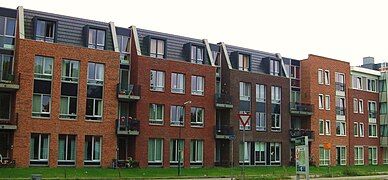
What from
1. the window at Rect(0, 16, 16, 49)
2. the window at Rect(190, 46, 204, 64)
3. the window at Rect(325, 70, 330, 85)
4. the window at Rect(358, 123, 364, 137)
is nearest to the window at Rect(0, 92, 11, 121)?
the window at Rect(0, 16, 16, 49)

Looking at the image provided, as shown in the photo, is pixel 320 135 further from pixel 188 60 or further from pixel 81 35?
pixel 81 35

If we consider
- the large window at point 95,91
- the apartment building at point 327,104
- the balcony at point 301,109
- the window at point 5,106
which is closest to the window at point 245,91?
the balcony at point 301,109

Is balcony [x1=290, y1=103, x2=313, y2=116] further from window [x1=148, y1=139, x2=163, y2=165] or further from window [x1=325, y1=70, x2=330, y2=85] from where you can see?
window [x1=148, y1=139, x2=163, y2=165]

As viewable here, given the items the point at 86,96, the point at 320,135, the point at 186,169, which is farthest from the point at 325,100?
the point at 86,96

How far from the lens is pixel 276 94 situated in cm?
5747

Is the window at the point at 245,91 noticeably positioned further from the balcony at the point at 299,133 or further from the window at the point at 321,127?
the window at the point at 321,127

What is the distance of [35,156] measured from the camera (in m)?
41.2

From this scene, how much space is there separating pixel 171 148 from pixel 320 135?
20.9m

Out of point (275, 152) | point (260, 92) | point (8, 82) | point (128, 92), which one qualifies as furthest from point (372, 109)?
point (8, 82)

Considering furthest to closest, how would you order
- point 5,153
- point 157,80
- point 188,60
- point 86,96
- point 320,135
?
point 320,135 < point 188,60 < point 157,80 < point 86,96 < point 5,153

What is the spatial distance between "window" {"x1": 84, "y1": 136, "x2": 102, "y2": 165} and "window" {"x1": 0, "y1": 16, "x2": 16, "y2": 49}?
31.3ft

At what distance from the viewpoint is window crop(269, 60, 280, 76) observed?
2286 inches

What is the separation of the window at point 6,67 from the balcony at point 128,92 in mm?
8709

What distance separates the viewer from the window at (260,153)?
5491 centimetres
